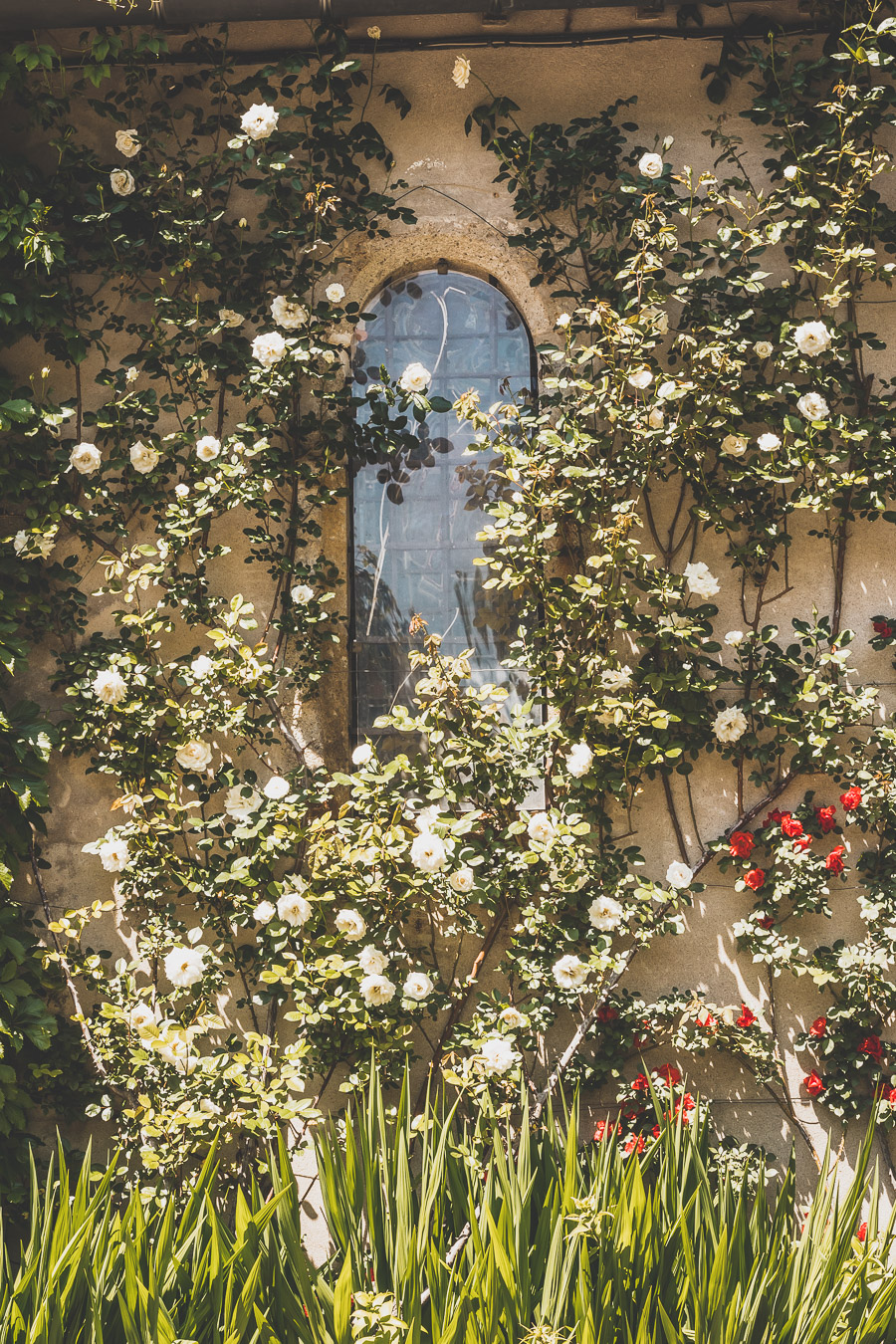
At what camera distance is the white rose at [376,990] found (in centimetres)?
297

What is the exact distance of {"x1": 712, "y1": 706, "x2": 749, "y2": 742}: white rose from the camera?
3217 millimetres

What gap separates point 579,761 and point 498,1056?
905 mm

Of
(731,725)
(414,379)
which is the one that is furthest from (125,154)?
(731,725)

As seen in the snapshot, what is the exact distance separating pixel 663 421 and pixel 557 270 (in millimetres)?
701

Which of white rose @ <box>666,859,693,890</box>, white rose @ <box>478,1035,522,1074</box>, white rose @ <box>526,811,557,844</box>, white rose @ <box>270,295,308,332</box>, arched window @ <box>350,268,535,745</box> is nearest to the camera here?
white rose @ <box>478,1035,522,1074</box>

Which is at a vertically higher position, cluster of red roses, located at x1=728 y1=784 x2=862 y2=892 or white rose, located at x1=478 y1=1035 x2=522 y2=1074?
cluster of red roses, located at x1=728 y1=784 x2=862 y2=892

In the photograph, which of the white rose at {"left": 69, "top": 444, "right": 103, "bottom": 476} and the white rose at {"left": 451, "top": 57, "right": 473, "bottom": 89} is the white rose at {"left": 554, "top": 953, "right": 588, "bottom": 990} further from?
the white rose at {"left": 451, "top": 57, "right": 473, "bottom": 89}

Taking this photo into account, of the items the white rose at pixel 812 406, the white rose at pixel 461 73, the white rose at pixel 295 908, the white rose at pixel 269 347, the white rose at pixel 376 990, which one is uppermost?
the white rose at pixel 461 73

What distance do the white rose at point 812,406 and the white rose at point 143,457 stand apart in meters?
2.18

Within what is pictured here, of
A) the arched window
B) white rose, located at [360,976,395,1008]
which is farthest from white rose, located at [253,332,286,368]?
white rose, located at [360,976,395,1008]

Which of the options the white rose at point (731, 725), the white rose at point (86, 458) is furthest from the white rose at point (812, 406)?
the white rose at point (86, 458)

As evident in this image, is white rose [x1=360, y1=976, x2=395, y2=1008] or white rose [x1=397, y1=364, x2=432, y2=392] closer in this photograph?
white rose [x1=360, y1=976, x2=395, y2=1008]

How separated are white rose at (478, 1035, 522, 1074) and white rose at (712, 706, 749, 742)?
1.20m

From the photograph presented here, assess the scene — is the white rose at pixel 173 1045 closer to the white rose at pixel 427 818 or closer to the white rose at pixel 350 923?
the white rose at pixel 350 923
